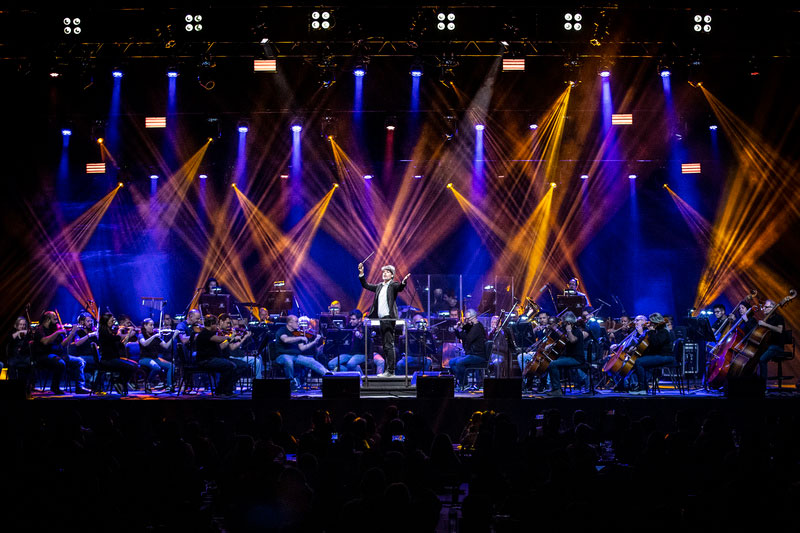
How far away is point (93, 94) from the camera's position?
44.9ft

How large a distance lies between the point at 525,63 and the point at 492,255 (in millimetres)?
7845

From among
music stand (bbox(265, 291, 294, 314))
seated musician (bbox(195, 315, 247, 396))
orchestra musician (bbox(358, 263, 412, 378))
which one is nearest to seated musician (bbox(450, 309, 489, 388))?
orchestra musician (bbox(358, 263, 412, 378))

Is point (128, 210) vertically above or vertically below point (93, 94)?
below

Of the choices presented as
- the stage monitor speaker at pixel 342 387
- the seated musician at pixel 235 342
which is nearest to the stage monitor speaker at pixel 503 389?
the stage monitor speaker at pixel 342 387

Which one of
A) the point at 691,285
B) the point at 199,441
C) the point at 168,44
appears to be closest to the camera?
the point at 199,441

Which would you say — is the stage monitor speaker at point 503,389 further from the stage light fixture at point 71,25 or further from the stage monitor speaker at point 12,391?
the stage light fixture at point 71,25

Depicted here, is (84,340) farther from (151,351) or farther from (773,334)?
(773,334)

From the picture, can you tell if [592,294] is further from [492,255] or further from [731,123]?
[731,123]

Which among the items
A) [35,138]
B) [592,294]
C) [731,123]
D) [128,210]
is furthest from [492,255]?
[35,138]

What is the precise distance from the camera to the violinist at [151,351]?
12.7m

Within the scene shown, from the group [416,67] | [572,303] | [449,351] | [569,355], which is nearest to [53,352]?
[449,351]

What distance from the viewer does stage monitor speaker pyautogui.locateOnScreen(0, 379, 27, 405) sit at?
10.0 metres

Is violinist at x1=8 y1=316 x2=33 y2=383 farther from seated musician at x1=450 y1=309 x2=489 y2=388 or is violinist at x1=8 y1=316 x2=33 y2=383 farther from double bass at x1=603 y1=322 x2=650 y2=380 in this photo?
double bass at x1=603 y1=322 x2=650 y2=380

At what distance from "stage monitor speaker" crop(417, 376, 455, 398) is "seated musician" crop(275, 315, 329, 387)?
279 centimetres
